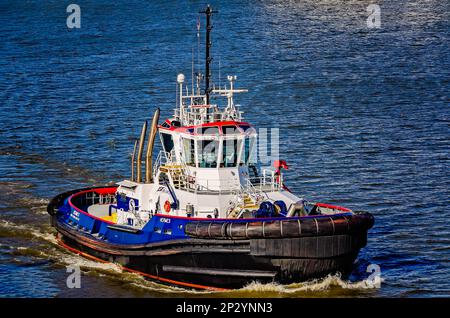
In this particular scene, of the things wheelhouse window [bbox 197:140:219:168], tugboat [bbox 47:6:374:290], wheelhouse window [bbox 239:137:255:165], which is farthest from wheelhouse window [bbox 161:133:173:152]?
wheelhouse window [bbox 239:137:255:165]

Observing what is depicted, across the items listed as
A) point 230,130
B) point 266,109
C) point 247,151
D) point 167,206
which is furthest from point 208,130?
point 266,109

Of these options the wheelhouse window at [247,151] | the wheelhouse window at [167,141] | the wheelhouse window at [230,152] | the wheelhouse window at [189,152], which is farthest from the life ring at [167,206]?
the wheelhouse window at [247,151]

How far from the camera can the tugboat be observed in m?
27.9

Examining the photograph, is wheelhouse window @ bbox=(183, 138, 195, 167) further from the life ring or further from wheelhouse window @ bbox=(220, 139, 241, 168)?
the life ring

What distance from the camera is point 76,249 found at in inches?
1332

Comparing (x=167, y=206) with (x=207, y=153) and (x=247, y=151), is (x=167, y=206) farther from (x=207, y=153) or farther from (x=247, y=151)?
(x=247, y=151)

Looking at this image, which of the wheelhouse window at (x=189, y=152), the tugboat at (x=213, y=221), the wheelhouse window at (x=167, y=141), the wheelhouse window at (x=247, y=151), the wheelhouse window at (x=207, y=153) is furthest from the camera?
the wheelhouse window at (x=167, y=141)

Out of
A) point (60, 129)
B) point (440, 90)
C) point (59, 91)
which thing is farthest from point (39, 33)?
point (440, 90)

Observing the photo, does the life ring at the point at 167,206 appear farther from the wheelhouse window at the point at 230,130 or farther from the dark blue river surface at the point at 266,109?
the wheelhouse window at the point at 230,130

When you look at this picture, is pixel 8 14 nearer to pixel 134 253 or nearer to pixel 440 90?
pixel 440 90

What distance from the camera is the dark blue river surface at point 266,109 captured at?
32625 mm

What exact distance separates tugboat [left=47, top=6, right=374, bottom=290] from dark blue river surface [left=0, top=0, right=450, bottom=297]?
25.6 inches

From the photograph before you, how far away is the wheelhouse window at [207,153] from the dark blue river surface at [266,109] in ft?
13.0

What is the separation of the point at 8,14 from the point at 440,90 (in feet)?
145
